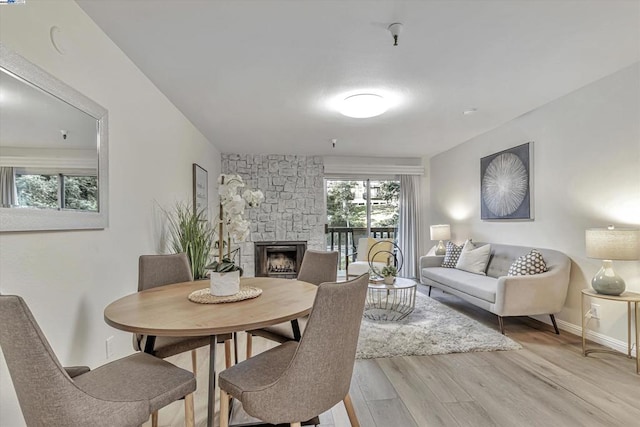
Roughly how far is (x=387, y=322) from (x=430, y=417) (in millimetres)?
1605

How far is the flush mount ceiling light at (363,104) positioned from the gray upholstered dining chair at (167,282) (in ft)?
6.57

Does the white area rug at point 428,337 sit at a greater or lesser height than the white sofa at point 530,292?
lesser

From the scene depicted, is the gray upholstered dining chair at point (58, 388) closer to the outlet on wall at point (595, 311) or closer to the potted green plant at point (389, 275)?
the potted green plant at point (389, 275)

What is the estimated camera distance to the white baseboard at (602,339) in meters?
2.58

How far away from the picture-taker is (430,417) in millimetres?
1799

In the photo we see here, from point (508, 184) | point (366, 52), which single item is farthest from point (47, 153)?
point (508, 184)

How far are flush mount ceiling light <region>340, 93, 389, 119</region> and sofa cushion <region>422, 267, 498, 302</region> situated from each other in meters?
2.12

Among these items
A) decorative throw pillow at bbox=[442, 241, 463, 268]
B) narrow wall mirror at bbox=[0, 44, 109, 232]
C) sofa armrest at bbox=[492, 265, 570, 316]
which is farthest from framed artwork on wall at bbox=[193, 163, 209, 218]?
decorative throw pillow at bbox=[442, 241, 463, 268]

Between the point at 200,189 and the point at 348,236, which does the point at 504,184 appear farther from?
the point at 200,189

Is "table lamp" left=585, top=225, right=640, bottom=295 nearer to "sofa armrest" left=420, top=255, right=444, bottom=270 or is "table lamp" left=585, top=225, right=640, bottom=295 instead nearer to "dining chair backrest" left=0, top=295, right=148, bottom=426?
"sofa armrest" left=420, top=255, right=444, bottom=270

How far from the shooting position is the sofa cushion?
Answer: 323 centimetres

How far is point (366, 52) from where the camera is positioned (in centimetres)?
223

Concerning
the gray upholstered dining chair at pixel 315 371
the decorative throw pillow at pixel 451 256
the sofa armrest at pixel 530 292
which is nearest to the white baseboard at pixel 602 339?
the sofa armrest at pixel 530 292

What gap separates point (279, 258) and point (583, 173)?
4.48m
